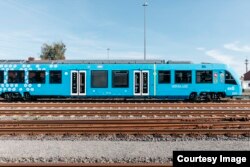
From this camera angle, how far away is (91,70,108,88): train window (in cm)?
1856

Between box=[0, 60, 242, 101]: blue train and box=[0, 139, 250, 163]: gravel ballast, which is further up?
box=[0, 60, 242, 101]: blue train

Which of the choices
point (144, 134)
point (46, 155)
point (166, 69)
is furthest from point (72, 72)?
point (46, 155)

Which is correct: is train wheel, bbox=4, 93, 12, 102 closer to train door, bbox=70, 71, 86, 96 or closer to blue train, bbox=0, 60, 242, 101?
blue train, bbox=0, 60, 242, 101

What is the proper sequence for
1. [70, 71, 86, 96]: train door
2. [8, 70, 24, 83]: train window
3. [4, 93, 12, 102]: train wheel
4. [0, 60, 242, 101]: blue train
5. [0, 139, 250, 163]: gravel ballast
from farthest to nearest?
[4, 93, 12, 102]: train wheel < [8, 70, 24, 83]: train window < [70, 71, 86, 96]: train door < [0, 60, 242, 101]: blue train < [0, 139, 250, 163]: gravel ballast

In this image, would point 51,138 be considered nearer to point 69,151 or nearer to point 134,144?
point 69,151

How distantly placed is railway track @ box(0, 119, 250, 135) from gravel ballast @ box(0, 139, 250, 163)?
968 millimetres

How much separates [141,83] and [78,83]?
4932 mm

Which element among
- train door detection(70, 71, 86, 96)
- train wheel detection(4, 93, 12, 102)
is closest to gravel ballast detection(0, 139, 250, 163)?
train door detection(70, 71, 86, 96)

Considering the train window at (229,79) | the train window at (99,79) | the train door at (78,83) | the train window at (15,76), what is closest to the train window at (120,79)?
the train window at (99,79)

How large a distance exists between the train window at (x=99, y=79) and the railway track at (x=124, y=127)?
7692 millimetres

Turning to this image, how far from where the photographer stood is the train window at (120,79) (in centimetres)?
1852

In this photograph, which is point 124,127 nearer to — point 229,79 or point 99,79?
point 99,79

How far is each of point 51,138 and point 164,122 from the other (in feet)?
16.0

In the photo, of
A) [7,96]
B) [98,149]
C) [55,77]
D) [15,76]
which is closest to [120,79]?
[55,77]
